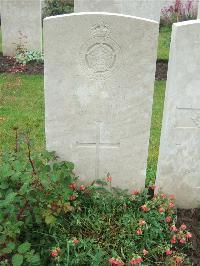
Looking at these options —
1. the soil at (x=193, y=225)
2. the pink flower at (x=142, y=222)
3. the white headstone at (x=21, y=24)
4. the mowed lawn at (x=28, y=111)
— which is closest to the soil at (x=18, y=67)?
the mowed lawn at (x=28, y=111)

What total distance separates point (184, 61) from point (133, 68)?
1.21 ft

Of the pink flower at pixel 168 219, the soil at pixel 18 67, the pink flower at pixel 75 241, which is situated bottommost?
the pink flower at pixel 75 241

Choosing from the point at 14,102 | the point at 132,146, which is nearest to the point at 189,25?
the point at 132,146

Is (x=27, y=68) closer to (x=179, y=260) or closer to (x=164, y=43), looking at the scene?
(x=164, y=43)

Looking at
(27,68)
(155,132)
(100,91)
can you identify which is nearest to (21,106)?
(27,68)

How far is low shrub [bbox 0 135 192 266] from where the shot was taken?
8.88ft

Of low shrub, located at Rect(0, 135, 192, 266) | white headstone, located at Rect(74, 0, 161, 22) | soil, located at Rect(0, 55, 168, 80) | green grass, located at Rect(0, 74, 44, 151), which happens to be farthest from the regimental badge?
white headstone, located at Rect(74, 0, 161, 22)

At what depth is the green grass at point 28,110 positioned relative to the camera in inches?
192

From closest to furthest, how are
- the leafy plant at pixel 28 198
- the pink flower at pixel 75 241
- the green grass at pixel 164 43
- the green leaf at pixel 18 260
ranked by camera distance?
the green leaf at pixel 18 260
the leafy plant at pixel 28 198
the pink flower at pixel 75 241
the green grass at pixel 164 43

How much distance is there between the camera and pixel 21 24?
8.07 m

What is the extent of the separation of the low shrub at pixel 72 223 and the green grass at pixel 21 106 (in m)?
1.75

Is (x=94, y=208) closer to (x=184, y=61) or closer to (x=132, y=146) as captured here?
(x=132, y=146)

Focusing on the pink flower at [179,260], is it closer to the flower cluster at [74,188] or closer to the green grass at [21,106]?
the flower cluster at [74,188]

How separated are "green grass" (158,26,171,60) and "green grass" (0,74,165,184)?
1738 mm
